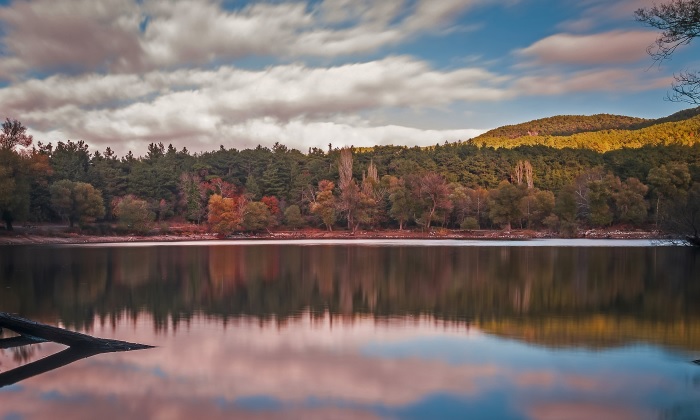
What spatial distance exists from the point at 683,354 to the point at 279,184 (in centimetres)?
7651

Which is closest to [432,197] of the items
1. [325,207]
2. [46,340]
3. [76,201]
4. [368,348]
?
[325,207]

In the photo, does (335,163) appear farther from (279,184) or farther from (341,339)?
(341,339)

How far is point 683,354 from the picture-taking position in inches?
405

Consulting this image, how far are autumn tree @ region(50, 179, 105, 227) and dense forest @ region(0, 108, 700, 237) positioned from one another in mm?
137

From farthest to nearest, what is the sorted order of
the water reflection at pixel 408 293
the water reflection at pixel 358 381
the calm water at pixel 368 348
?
the water reflection at pixel 408 293 → the calm water at pixel 368 348 → the water reflection at pixel 358 381

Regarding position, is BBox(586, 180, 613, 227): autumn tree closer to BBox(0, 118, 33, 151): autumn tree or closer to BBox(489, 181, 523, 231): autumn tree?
BBox(489, 181, 523, 231): autumn tree

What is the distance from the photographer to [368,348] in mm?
11125

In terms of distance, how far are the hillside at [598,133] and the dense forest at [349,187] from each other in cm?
155

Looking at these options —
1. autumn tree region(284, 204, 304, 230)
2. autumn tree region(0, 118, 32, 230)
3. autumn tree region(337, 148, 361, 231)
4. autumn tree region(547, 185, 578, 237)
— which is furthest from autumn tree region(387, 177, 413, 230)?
autumn tree region(0, 118, 32, 230)

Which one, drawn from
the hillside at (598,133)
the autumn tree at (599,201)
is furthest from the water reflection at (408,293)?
the hillside at (598,133)

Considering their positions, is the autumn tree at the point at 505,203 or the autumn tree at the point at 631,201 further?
the autumn tree at the point at 505,203

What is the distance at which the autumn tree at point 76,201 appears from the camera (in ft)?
209

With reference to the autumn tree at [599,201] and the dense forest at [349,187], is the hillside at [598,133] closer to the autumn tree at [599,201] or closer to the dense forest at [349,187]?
the dense forest at [349,187]

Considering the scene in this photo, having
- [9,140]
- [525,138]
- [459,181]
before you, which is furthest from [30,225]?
[525,138]
